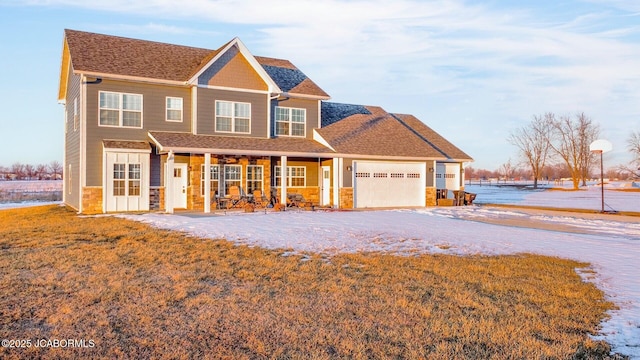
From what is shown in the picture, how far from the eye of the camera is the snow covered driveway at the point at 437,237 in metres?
8.58

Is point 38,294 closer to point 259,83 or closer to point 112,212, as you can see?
point 112,212

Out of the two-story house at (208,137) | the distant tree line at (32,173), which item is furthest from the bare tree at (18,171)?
the two-story house at (208,137)

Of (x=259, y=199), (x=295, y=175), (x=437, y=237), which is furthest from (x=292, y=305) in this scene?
(x=295, y=175)

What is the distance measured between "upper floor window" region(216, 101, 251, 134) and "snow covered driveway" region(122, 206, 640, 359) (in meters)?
4.91

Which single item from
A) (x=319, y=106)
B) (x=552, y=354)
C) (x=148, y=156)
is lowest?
(x=552, y=354)

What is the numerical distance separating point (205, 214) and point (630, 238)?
1457cm

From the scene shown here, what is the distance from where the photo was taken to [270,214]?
1831cm

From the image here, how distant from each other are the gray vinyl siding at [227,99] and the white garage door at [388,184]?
16.9ft

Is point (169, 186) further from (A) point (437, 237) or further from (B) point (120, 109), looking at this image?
(A) point (437, 237)

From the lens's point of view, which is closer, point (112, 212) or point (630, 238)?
point (630, 238)

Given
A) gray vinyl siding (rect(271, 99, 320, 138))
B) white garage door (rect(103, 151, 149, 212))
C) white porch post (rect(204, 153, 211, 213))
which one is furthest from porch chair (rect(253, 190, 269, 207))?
white garage door (rect(103, 151, 149, 212))

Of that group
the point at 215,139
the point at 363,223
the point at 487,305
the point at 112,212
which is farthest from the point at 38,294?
the point at 215,139

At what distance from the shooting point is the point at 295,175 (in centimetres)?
2320

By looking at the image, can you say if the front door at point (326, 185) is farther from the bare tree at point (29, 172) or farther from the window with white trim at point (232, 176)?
the bare tree at point (29, 172)
